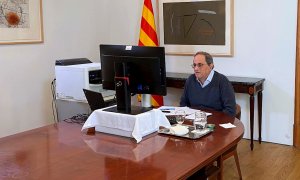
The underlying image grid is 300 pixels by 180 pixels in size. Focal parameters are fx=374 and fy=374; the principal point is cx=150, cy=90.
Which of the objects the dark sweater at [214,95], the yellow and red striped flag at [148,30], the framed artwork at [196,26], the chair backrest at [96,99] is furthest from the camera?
the yellow and red striped flag at [148,30]

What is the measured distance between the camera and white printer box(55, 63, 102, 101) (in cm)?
371

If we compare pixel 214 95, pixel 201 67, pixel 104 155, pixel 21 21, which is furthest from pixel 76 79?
pixel 104 155

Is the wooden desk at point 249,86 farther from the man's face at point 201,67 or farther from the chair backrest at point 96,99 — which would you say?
the chair backrest at point 96,99

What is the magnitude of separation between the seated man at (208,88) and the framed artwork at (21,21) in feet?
6.70

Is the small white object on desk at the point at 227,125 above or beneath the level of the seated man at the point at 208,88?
beneath

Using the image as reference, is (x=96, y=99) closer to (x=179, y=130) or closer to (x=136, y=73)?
(x=136, y=73)

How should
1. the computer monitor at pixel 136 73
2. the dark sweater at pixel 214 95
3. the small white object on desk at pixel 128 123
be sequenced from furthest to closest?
the dark sweater at pixel 214 95 → the computer monitor at pixel 136 73 → the small white object on desk at pixel 128 123

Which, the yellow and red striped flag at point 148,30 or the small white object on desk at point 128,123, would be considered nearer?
the small white object on desk at point 128,123

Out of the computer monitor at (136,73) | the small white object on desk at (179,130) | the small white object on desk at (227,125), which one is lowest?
the small white object on desk at (227,125)

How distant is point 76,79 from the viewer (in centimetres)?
376

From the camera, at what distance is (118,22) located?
→ 5.26m

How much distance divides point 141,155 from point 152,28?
2.94 metres

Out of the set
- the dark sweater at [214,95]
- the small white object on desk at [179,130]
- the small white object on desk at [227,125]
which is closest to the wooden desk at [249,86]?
the dark sweater at [214,95]

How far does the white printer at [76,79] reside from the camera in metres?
3.71
